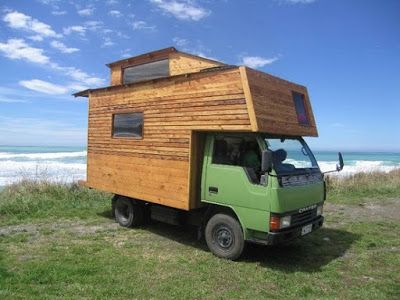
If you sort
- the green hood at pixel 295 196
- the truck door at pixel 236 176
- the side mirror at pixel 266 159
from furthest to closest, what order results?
the truck door at pixel 236 176, the green hood at pixel 295 196, the side mirror at pixel 266 159

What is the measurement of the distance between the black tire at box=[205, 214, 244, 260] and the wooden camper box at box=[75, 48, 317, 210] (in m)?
0.61

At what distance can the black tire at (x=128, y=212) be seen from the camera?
9.27 metres

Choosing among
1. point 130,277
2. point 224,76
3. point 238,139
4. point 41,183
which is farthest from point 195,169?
point 41,183

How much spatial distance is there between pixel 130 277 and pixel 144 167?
300 cm

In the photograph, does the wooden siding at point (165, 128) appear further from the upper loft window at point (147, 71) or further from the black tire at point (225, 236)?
the black tire at point (225, 236)

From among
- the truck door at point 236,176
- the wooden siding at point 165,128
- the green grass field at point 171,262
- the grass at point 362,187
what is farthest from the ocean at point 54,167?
the truck door at point 236,176

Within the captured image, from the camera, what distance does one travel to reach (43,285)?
18.2 feet

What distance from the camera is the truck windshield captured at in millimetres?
6762

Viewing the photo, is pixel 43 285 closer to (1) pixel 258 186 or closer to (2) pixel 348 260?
(1) pixel 258 186

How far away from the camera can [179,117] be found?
25.6 feet

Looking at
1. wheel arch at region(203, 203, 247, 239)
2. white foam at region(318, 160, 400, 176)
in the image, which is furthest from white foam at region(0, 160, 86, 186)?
white foam at region(318, 160, 400, 176)

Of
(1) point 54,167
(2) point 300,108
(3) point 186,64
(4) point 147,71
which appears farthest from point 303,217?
(1) point 54,167

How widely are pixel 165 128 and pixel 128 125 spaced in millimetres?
1380

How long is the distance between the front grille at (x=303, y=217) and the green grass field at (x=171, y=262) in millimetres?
765
